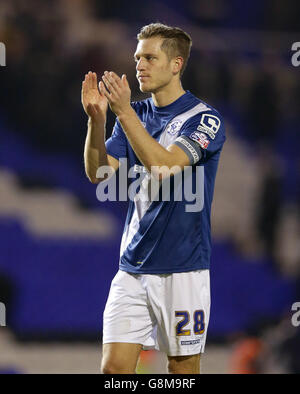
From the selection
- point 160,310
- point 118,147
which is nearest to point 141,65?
point 118,147

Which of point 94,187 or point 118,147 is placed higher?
point 118,147

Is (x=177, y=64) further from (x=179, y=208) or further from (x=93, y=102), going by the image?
(x=179, y=208)

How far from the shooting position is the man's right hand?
3.40 m

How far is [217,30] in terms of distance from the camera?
744cm

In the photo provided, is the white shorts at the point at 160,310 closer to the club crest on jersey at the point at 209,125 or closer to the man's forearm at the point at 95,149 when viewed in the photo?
the man's forearm at the point at 95,149

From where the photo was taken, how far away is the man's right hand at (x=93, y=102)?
340 cm

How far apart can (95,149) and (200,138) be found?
501 mm

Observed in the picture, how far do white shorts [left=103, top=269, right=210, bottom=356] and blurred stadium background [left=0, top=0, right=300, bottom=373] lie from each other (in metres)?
2.86

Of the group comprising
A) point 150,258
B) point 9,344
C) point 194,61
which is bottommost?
point 9,344

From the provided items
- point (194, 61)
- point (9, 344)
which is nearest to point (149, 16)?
point (194, 61)

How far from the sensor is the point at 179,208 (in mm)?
3328
